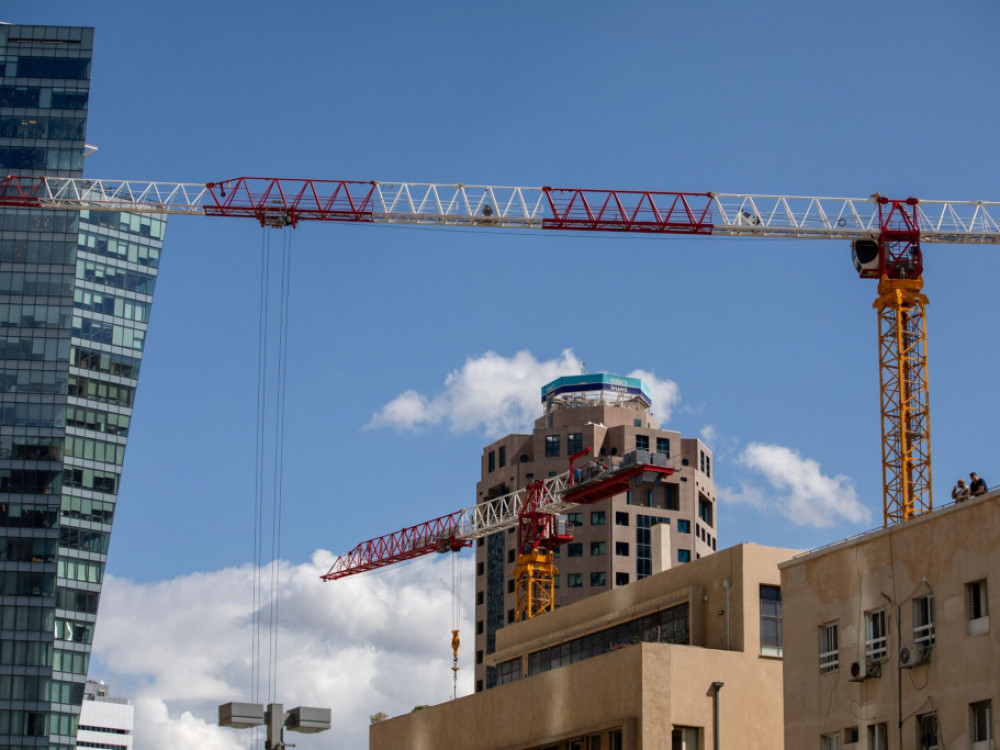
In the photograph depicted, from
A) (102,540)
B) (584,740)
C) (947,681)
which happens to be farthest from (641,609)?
(102,540)

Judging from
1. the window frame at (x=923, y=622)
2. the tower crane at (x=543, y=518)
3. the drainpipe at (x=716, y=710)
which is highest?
the tower crane at (x=543, y=518)

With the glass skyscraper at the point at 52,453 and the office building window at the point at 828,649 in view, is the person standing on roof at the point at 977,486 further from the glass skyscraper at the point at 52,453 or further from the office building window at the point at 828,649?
the glass skyscraper at the point at 52,453

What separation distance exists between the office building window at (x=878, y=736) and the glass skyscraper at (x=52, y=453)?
145172mm

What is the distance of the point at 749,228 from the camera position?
129375mm

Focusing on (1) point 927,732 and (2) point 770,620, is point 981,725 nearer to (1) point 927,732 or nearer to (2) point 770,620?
(1) point 927,732

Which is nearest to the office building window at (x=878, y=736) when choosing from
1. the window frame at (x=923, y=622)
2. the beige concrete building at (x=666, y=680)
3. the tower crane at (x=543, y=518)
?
the window frame at (x=923, y=622)

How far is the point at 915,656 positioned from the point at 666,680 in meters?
16.5

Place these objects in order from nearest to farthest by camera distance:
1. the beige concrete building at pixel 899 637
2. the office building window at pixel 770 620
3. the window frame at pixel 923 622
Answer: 1. the beige concrete building at pixel 899 637
2. the window frame at pixel 923 622
3. the office building window at pixel 770 620

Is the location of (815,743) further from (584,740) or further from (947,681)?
(584,740)

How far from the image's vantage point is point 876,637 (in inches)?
2199

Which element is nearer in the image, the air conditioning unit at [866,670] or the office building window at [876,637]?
the air conditioning unit at [866,670]

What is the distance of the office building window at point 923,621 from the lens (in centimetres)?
5316

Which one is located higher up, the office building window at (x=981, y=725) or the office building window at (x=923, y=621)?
the office building window at (x=923, y=621)

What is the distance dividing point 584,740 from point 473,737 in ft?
35.2
